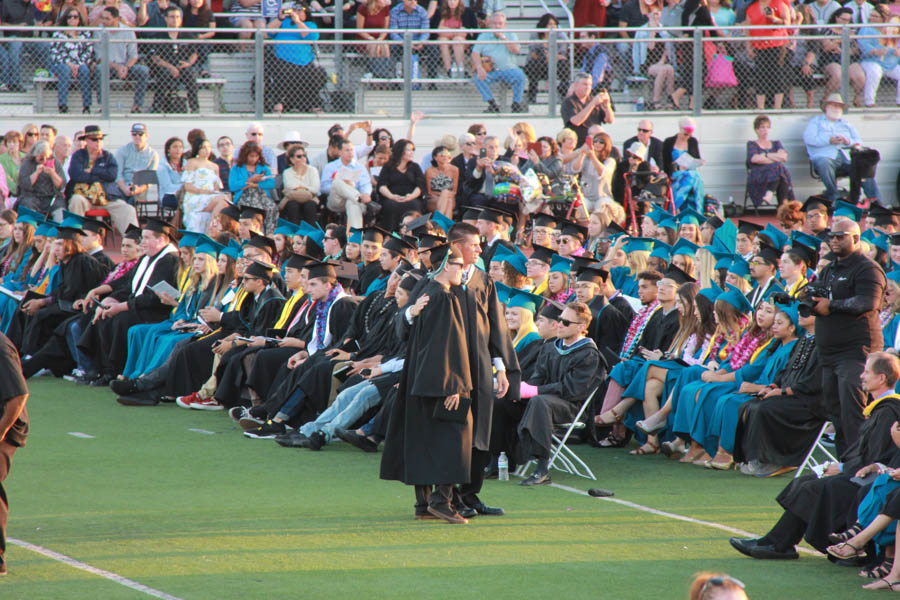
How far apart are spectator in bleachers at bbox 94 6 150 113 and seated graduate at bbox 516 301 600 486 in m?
10.2

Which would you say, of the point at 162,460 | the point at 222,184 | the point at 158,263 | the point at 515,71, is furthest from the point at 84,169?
the point at 162,460

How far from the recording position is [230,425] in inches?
464

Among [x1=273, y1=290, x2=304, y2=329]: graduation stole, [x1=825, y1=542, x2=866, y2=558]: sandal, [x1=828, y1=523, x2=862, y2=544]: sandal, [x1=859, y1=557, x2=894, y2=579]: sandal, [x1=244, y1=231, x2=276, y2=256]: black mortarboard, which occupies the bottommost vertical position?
[x1=859, y1=557, x2=894, y2=579]: sandal

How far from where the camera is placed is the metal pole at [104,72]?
719 inches

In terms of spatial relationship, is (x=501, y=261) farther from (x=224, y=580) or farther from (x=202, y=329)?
(x=224, y=580)

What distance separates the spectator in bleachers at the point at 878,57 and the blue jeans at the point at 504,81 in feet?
17.3

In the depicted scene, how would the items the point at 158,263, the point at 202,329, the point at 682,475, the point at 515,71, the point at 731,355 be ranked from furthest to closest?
1. the point at 515,71
2. the point at 158,263
3. the point at 202,329
4. the point at 731,355
5. the point at 682,475

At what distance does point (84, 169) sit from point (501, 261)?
7649 millimetres

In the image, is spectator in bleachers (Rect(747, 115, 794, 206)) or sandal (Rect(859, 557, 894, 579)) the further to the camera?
spectator in bleachers (Rect(747, 115, 794, 206))

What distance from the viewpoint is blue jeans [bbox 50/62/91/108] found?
18.5m

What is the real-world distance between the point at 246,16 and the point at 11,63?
370 centimetres

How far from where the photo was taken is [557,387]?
9859 mm

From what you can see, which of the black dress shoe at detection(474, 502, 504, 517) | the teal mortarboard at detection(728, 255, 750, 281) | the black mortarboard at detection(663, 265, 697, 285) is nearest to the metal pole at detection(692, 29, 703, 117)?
the teal mortarboard at detection(728, 255, 750, 281)

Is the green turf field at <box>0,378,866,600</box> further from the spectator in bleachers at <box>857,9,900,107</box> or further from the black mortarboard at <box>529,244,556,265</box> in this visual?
the spectator in bleachers at <box>857,9,900,107</box>
